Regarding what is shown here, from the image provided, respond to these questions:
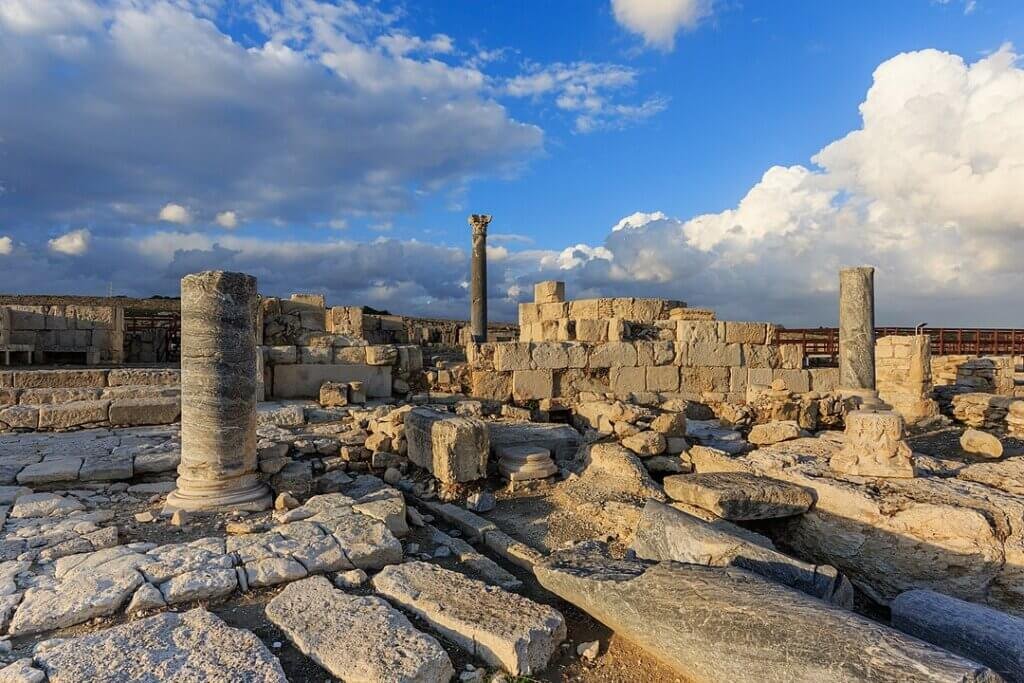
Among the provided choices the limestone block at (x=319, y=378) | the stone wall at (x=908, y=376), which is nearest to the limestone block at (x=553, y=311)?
the limestone block at (x=319, y=378)

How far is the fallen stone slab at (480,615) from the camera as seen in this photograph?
129 inches

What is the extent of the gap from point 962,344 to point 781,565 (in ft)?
66.9

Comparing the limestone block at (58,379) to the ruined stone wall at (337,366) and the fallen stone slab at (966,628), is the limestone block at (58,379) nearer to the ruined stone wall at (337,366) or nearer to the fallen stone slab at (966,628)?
the ruined stone wall at (337,366)

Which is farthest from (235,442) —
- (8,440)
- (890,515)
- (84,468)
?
(890,515)

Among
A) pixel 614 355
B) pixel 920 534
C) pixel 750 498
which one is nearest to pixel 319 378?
pixel 614 355

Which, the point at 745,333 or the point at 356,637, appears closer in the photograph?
the point at 356,637

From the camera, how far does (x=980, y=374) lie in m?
16.6

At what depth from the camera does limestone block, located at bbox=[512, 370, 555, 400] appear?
35.8ft

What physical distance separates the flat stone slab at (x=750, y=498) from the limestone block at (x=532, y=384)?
205 inches

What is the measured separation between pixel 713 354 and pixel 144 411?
34.0 ft

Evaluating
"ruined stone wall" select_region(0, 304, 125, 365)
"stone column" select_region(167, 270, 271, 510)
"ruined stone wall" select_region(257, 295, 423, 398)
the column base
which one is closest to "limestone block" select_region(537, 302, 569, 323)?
"ruined stone wall" select_region(257, 295, 423, 398)

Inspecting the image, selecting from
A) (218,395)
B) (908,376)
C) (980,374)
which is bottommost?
(980,374)

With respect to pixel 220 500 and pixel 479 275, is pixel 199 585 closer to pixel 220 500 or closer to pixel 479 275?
pixel 220 500

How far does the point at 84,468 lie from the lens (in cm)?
630
